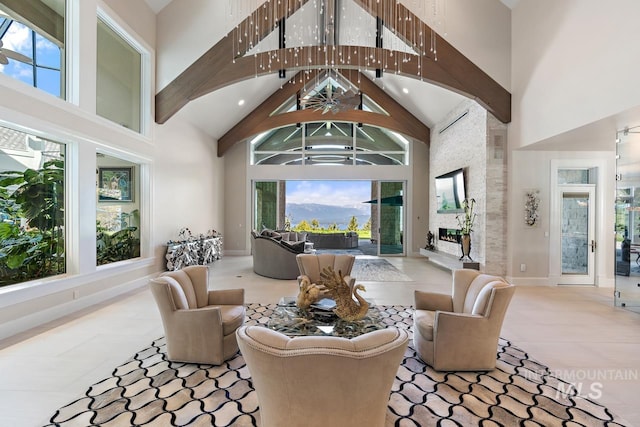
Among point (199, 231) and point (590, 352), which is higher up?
point (199, 231)

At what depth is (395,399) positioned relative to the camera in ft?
8.14

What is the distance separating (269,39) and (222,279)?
565 cm

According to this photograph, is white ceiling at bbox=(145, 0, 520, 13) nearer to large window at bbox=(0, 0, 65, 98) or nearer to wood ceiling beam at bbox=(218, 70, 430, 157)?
large window at bbox=(0, 0, 65, 98)

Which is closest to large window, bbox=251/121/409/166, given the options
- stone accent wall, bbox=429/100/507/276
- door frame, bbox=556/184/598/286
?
stone accent wall, bbox=429/100/507/276

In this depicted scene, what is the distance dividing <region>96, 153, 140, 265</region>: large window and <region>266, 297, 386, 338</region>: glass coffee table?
4.09 metres

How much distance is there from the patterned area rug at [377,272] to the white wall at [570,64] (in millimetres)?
3731

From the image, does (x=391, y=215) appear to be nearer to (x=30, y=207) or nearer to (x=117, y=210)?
(x=117, y=210)

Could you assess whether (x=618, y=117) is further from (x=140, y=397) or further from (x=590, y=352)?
(x=140, y=397)

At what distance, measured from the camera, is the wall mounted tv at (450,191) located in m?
7.93

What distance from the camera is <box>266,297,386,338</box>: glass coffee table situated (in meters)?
2.78

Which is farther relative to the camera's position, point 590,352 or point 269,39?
point 269,39

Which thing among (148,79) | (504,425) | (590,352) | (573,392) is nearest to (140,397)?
(504,425)

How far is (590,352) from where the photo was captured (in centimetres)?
337

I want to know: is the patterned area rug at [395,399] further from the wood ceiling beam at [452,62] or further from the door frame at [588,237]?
the wood ceiling beam at [452,62]
